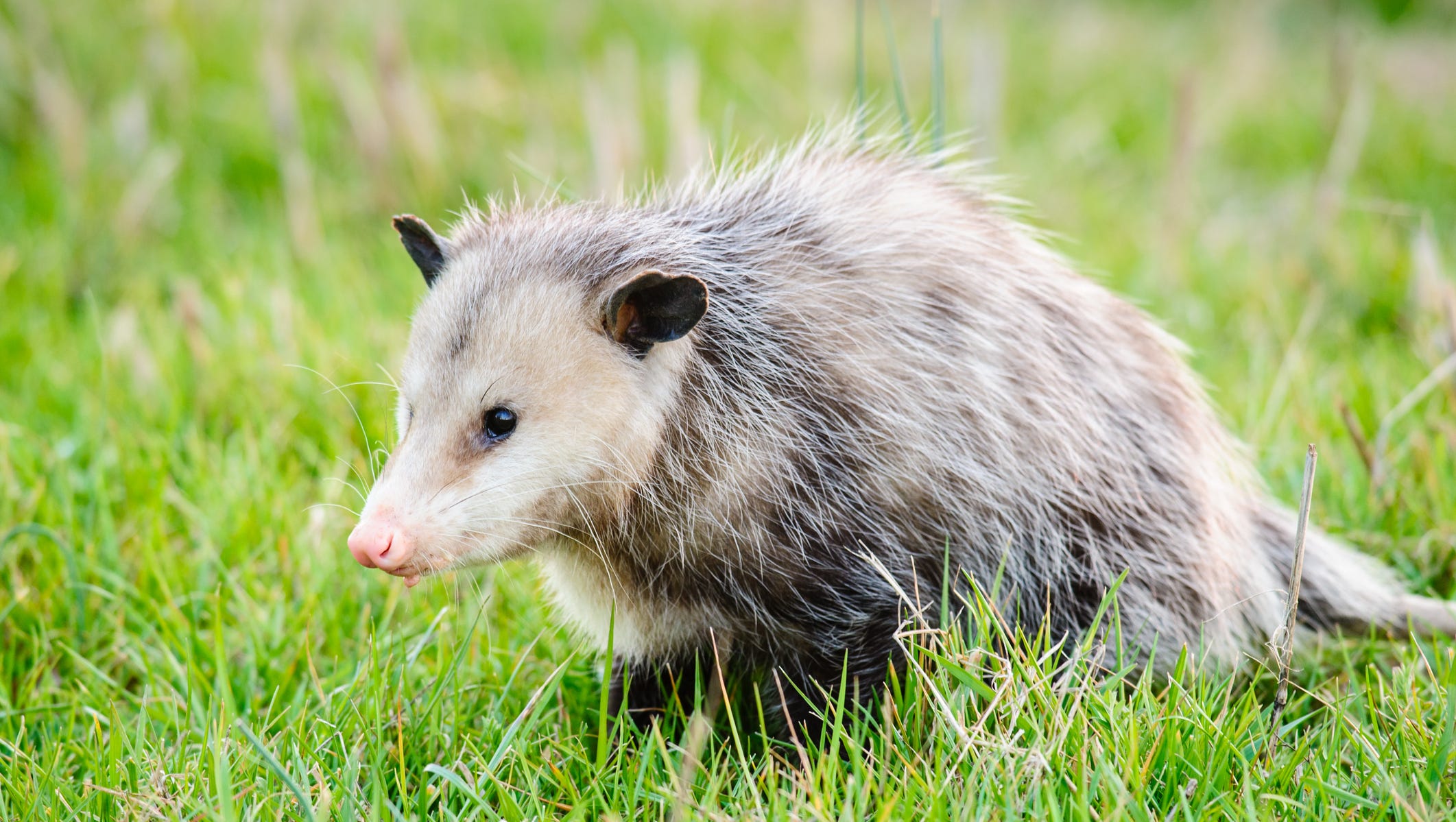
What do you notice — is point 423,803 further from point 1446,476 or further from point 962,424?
point 1446,476

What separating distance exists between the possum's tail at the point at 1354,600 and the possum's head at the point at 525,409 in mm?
1479

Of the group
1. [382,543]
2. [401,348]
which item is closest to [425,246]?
[382,543]

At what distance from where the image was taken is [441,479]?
2.10m

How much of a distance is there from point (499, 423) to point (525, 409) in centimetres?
6

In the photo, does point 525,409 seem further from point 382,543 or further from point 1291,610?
point 1291,610

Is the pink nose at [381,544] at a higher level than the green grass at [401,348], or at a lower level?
higher

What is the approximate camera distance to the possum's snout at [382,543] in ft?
6.54

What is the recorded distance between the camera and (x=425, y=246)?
250 cm

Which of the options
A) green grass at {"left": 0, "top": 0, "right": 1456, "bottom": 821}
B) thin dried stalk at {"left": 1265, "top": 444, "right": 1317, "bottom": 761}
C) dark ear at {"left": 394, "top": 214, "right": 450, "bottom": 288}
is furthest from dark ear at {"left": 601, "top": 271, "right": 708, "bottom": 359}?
thin dried stalk at {"left": 1265, "top": 444, "right": 1317, "bottom": 761}

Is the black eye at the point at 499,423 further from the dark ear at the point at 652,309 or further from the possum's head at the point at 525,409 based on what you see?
the dark ear at the point at 652,309

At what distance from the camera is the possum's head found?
2086mm

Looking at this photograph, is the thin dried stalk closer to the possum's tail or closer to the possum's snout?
the possum's tail

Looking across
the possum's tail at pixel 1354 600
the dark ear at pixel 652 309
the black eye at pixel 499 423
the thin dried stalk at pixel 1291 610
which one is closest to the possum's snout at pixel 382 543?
the black eye at pixel 499 423

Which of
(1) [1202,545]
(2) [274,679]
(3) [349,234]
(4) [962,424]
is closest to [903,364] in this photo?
(4) [962,424]
